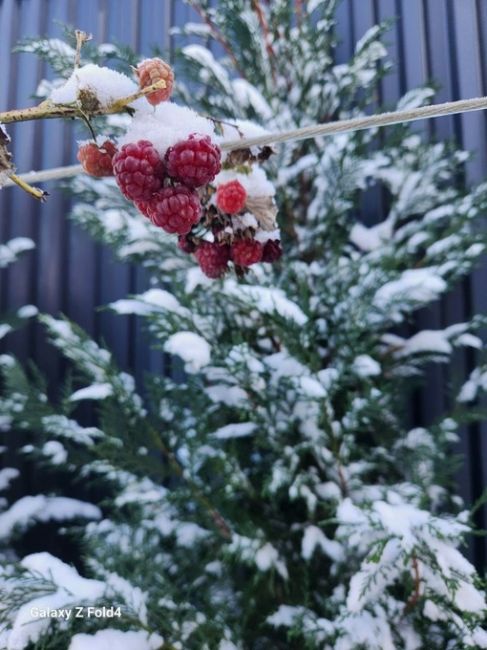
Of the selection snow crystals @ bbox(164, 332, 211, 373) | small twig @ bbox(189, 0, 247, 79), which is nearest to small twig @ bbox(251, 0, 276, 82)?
small twig @ bbox(189, 0, 247, 79)

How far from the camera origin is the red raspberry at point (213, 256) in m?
0.95

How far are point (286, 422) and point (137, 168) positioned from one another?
954mm

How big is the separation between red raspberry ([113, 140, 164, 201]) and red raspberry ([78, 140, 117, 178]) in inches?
3.2

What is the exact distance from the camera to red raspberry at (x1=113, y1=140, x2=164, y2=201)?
28.6 inches

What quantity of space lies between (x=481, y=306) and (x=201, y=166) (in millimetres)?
1494

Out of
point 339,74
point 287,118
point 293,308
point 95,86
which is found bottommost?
point 293,308

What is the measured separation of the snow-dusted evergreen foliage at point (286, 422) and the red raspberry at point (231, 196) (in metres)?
0.50

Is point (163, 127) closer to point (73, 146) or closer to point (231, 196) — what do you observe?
point (231, 196)

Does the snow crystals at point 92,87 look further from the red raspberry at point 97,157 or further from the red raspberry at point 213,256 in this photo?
the red raspberry at point 213,256

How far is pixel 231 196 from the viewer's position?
89 cm

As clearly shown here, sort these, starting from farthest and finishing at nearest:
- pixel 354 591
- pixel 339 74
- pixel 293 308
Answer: pixel 339 74, pixel 293 308, pixel 354 591

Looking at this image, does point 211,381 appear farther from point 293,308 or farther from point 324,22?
point 324,22

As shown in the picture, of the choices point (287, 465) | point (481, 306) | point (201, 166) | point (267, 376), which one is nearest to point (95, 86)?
point (201, 166)

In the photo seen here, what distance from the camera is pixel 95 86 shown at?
2.29 ft
